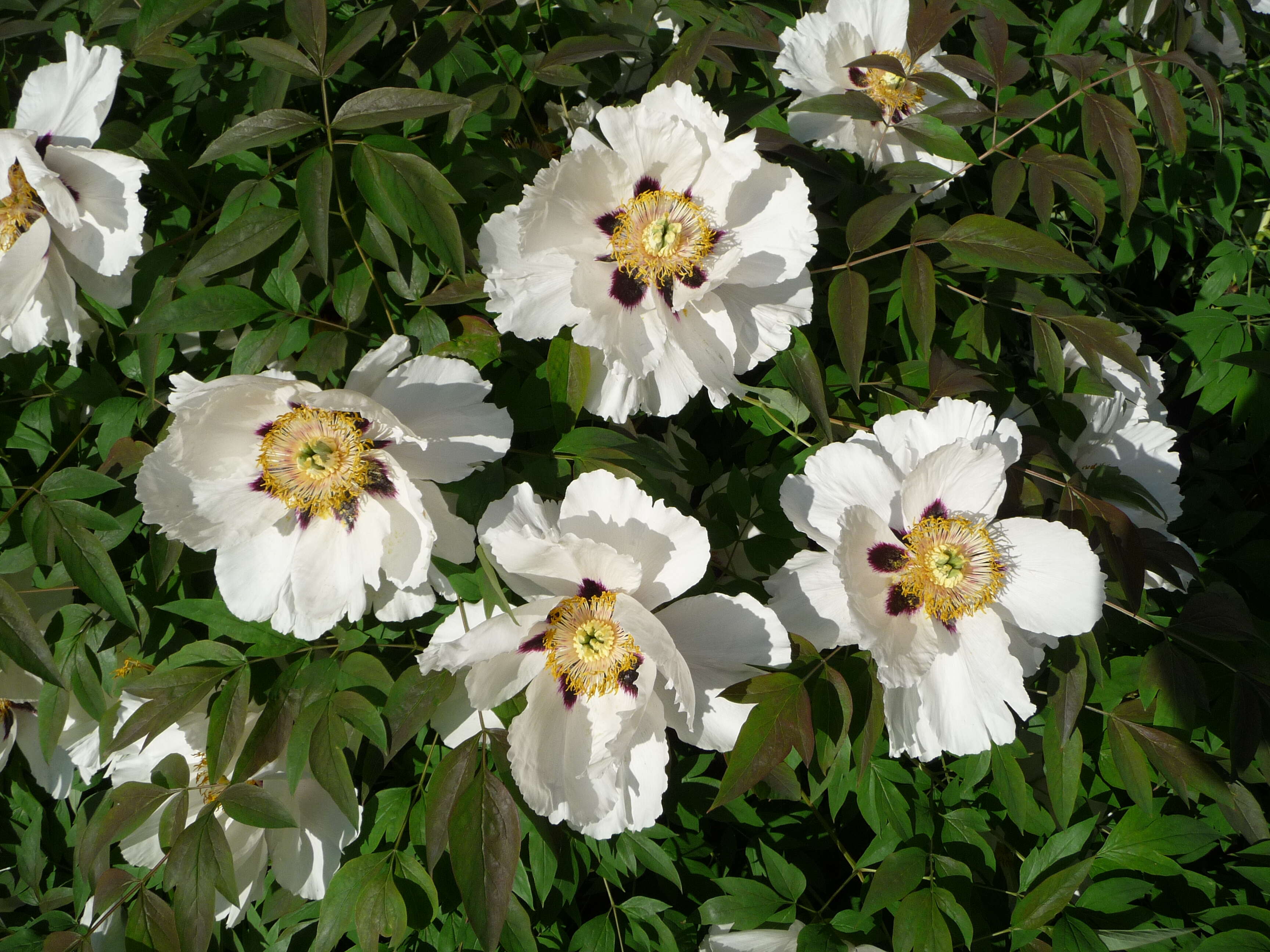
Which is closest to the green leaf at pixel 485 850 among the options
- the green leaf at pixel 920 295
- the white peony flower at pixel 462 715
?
the white peony flower at pixel 462 715

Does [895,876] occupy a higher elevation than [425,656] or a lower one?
lower

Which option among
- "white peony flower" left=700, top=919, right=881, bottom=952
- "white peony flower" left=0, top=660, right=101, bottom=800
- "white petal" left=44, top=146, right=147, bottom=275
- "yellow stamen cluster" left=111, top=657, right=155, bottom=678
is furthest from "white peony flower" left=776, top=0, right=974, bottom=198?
"white peony flower" left=0, top=660, right=101, bottom=800

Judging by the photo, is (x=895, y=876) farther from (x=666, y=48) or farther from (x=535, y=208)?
(x=666, y=48)

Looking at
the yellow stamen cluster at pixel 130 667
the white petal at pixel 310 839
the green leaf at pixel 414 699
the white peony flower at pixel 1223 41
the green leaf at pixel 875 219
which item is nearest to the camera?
the green leaf at pixel 414 699

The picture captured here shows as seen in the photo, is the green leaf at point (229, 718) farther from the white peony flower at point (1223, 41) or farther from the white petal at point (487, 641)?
the white peony flower at point (1223, 41)

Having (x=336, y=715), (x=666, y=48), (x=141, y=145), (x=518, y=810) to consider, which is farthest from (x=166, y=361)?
(x=666, y=48)

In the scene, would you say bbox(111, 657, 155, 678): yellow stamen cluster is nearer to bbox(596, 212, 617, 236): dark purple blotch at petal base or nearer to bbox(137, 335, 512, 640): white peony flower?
bbox(137, 335, 512, 640): white peony flower
